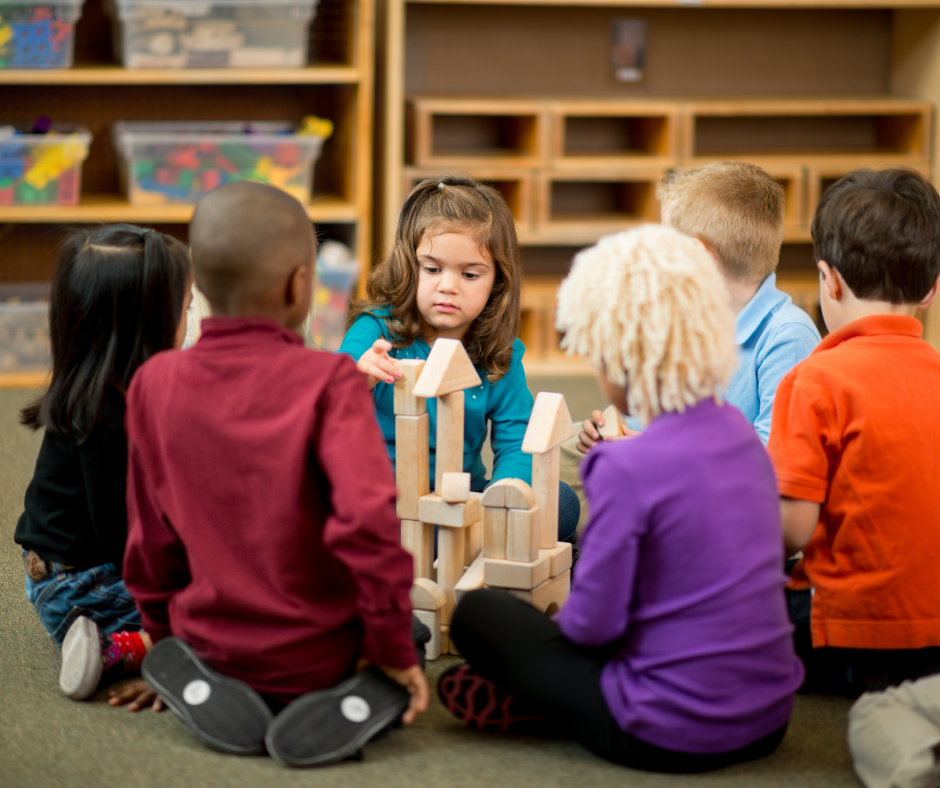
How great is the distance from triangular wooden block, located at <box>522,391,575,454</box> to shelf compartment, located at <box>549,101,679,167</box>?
1404 millimetres

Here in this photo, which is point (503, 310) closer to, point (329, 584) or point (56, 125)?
point (329, 584)

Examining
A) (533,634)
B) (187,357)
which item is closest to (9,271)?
(187,357)

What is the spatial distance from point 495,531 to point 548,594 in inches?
4.4

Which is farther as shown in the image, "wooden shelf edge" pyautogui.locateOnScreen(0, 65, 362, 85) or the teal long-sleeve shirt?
"wooden shelf edge" pyautogui.locateOnScreen(0, 65, 362, 85)

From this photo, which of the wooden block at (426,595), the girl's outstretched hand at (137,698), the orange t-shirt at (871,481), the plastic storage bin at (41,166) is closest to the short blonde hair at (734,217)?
the orange t-shirt at (871,481)

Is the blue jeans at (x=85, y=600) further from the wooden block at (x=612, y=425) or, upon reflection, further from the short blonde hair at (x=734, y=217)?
the short blonde hair at (x=734, y=217)

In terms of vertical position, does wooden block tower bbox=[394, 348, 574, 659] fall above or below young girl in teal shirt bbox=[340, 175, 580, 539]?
below

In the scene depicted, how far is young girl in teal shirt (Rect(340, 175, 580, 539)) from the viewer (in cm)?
140

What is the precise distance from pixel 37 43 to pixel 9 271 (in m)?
0.62

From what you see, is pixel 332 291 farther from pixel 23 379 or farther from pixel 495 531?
pixel 495 531

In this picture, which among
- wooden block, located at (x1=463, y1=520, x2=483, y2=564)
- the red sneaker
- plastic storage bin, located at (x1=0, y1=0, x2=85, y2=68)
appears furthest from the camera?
plastic storage bin, located at (x1=0, y1=0, x2=85, y2=68)

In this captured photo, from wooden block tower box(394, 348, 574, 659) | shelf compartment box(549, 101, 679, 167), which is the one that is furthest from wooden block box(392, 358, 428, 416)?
shelf compartment box(549, 101, 679, 167)

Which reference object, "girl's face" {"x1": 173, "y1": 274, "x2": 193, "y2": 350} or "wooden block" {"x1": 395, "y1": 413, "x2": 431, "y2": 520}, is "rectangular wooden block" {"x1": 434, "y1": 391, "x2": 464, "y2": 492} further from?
"girl's face" {"x1": 173, "y1": 274, "x2": 193, "y2": 350}

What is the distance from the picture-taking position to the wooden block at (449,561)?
1229 millimetres
